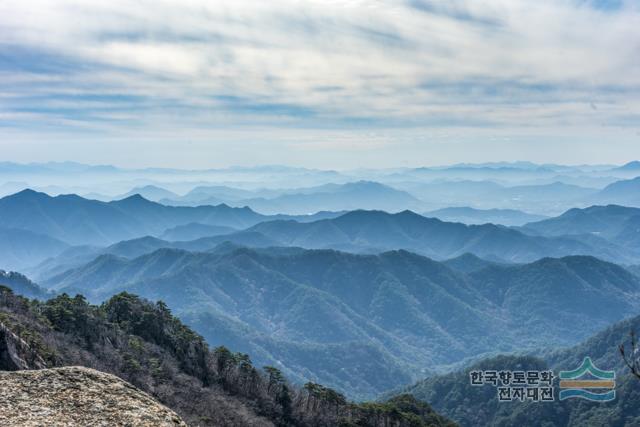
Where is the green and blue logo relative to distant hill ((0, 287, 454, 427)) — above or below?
below

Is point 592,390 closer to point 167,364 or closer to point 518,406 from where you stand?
point 518,406

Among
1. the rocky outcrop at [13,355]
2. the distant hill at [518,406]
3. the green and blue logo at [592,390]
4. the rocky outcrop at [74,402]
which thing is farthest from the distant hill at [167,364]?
the green and blue logo at [592,390]

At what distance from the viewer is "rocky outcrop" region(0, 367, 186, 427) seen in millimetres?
13922

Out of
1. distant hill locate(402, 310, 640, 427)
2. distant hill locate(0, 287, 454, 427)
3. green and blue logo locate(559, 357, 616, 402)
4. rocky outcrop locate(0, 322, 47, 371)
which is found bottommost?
distant hill locate(402, 310, 640, 427)

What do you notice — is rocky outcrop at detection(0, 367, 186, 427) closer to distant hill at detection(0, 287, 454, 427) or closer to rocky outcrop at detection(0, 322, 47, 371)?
rocky outcrop at detection(0, 322, 47, 371)

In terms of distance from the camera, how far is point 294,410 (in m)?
85.1

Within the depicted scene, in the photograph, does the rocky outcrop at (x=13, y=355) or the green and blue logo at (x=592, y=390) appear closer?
the rocky outcrop at (x=13, y=355)

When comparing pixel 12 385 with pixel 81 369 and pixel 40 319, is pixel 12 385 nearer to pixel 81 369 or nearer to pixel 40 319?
pixel 81 369

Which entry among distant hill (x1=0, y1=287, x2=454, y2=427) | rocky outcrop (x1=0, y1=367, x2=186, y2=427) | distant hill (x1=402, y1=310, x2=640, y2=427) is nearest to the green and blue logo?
distant hill (x1=402, y1=310, x2=640, y2=427)

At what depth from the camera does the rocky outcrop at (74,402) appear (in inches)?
548

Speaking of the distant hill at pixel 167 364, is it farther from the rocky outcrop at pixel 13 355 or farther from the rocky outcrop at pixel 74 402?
the rocky outcrop at pixel 74 402

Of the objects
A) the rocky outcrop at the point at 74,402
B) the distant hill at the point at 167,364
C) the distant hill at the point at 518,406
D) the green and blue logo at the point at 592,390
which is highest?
the rocky outcrop at the point at 74,402

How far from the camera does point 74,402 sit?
586 inches

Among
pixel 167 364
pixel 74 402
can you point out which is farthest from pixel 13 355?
pixel 167 364
